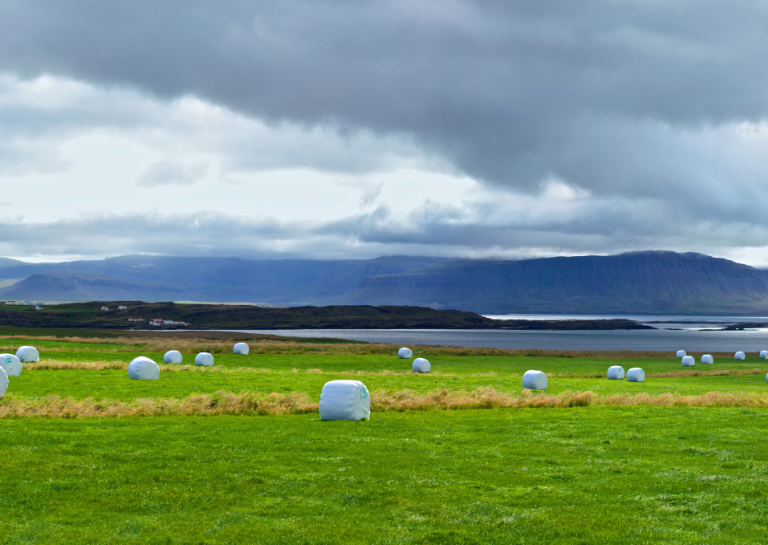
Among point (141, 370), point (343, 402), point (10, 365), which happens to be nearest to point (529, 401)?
point (343, 402)

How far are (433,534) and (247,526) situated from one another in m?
3.57

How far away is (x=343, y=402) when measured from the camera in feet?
76.1

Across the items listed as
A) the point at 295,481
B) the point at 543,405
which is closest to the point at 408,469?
the point at 295,481

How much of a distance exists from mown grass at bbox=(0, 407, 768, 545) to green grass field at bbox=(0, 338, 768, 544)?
0.18ft

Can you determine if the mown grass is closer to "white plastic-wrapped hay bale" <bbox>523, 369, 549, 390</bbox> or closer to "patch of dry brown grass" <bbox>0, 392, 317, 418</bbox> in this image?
"patch of dry brown grass" <bbox>0, 392, 317, 418</bbox>

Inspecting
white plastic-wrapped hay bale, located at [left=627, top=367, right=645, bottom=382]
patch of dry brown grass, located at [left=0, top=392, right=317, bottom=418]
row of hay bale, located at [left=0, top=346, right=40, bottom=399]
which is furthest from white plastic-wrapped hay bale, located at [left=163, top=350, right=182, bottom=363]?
white plastic-wrapped hay bale, located at [left=627, top=367, right=645, bottom=382]

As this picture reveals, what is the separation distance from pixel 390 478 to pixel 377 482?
0.52 m

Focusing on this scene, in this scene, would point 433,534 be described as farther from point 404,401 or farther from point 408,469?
point 404,401

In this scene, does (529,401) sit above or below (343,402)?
below

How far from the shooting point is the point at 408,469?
15953mm

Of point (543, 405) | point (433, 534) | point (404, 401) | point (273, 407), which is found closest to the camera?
point (433, 534)

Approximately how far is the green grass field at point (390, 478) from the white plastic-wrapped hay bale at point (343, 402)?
2.30 feet

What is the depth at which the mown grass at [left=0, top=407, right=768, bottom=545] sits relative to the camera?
11.1 m

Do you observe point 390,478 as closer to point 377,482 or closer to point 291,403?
point 377,482
